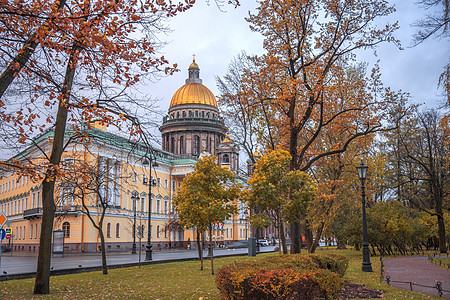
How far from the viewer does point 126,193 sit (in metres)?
24.3

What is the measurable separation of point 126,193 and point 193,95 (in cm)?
6618

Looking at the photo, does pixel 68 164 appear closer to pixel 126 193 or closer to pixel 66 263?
pixel 126 193

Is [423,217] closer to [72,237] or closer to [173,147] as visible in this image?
[72,237]

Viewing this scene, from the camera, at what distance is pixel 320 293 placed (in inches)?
330

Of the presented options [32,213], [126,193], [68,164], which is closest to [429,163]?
[126,193]

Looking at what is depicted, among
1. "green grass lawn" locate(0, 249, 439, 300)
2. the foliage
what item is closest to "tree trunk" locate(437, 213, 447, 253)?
"green grass lawn" locate(0, 249, 439, 300)

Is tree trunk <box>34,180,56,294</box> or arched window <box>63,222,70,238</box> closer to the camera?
tree trunk <box>34,180,56,294</box>

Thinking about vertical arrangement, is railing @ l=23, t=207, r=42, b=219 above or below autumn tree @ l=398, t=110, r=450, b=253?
below

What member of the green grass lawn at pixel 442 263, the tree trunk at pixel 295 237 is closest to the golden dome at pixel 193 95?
the green grass lawn at pixel 442 263

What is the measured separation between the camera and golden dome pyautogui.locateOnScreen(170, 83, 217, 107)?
88.7 meters

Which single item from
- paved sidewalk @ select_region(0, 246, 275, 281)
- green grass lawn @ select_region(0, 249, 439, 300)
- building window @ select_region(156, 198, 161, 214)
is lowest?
paved sidewalk @ select_region(0, 246, 275, 281)

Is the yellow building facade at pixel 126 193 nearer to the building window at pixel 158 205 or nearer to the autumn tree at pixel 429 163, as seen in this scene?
the building window at pixel 158 205

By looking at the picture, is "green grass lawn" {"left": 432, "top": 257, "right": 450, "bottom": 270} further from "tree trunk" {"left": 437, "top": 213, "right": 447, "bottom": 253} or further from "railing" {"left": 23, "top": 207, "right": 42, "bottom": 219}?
"railing" {"left": 23, "top": 207, "right": 42, "bottom": 219}

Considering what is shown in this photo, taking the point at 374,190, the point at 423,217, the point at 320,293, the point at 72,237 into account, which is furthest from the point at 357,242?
the point at 72,237
